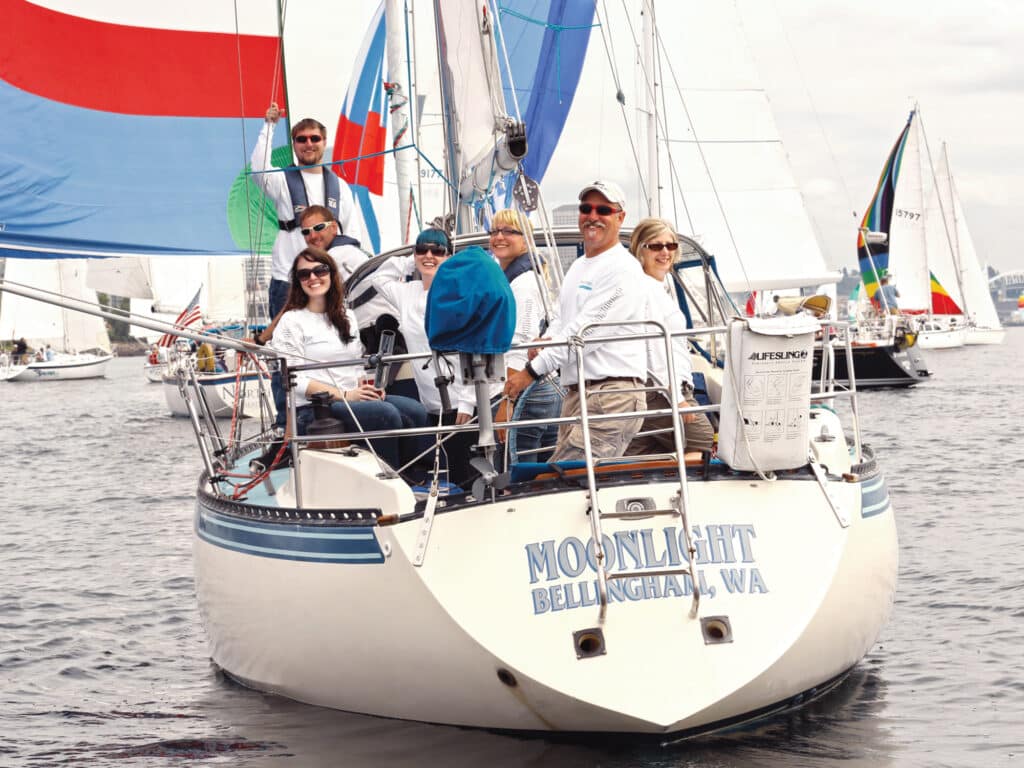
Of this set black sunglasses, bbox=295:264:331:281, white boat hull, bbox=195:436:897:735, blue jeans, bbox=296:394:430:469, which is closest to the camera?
white boat hull, bbox=195:436:897:735

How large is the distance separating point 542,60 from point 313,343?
4.97 metres

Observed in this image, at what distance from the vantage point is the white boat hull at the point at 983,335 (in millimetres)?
71500

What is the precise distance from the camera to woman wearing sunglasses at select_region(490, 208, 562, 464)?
7.08m

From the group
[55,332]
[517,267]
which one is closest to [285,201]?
[517,267]

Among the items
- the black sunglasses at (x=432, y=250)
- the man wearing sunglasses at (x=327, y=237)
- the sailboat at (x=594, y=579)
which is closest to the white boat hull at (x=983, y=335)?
the man wearing sunglasses at (x=327, y=237)

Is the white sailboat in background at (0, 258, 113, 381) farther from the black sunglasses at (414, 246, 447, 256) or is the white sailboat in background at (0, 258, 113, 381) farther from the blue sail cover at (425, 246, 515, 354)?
the blue sail cover at (425, 246, 515, 354)

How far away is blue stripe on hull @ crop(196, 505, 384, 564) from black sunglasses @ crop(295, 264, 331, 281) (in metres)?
1.33

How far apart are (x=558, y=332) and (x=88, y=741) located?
3.06 meters

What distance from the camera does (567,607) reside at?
533cm

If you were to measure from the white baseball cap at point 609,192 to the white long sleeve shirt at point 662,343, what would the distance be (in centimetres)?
37

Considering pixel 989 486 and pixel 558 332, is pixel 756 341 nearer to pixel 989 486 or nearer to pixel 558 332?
pixel 558 332

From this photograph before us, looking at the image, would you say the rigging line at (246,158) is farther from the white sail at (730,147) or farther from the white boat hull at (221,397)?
the white boat hull at (221,397)

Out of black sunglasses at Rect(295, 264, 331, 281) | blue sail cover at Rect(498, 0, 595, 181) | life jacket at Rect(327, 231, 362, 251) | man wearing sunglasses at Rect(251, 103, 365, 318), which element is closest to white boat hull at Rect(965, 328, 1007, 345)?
blue sail cover at Rect(498, 0, 595, 181)

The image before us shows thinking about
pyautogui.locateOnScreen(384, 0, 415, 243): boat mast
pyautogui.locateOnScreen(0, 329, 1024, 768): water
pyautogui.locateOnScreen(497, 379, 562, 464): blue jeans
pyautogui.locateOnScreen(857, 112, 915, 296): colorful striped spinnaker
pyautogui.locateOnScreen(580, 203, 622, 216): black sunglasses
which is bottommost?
pyautogui.locateOnScreen(0, 329, 1024, 768): water
